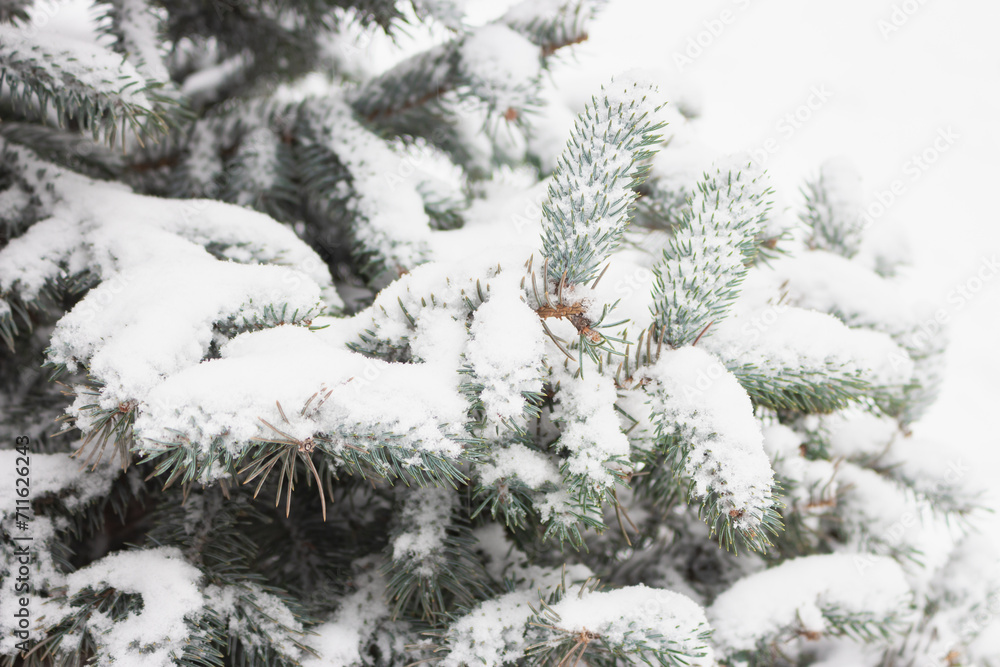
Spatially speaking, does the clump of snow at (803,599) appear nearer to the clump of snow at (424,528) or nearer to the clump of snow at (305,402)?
the clump of snow at (424,528)

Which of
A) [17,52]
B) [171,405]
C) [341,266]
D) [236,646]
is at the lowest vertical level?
[236,646]

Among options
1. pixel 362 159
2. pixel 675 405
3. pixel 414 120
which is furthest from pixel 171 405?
pixel 414 120

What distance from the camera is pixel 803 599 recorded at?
0.70m

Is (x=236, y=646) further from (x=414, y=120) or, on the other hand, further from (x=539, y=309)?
(x=414, y=120)

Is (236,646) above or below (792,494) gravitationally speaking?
below

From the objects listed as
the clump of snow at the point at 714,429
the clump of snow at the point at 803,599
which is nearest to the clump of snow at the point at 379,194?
the clump of snow at the point at 714,429

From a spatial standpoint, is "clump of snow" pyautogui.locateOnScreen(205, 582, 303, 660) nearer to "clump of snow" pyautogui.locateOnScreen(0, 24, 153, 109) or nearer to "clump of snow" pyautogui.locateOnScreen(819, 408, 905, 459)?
"clump of snow" pyautogui.locateOnScreen(0, 24, 153, 109)

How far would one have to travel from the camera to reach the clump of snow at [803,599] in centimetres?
68

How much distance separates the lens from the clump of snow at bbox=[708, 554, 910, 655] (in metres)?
0.68

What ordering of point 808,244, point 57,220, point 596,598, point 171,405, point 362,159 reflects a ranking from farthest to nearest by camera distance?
point 808,244 < point 362,159 < point 57,220 < point 596,598 < point 171,405

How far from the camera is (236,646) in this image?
0.59m

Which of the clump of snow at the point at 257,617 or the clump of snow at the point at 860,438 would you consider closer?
the clump of snow at the point at 257,617

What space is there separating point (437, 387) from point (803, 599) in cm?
58

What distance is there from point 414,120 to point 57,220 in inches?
21.8
